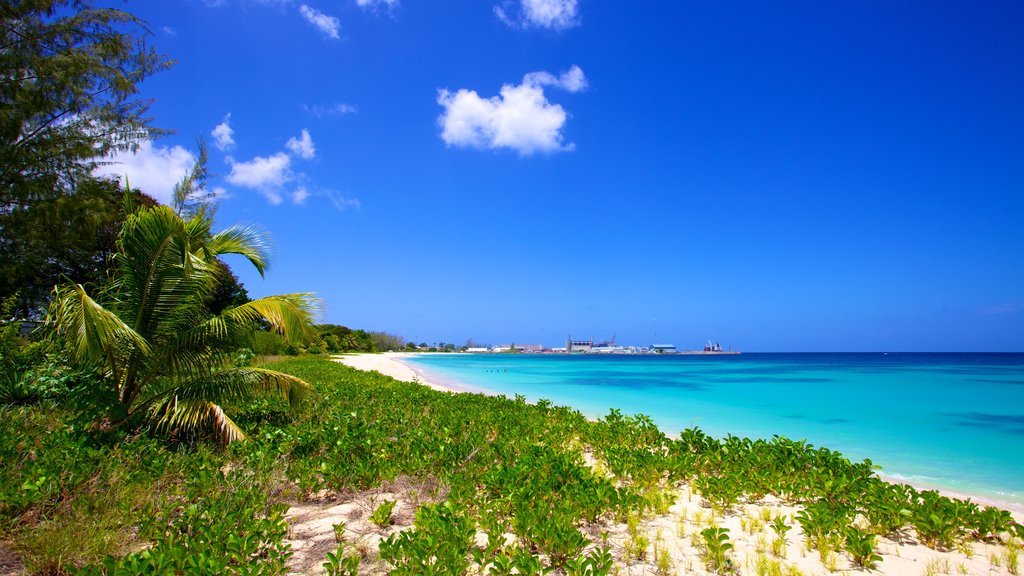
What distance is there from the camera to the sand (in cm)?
351

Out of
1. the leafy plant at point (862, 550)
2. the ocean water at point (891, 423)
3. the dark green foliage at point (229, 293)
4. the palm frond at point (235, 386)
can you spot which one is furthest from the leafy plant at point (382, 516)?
the dark green foliage at point (229, 293)

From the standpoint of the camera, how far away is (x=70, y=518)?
11.8 feet

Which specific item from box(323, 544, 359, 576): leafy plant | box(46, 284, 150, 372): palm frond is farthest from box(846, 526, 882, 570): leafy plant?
box(46, 284, 150, 372): palm frond

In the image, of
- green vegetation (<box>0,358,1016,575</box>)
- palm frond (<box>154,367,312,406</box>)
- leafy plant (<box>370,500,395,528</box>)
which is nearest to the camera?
green vegetation (<box>0,358,1016,575</box>)

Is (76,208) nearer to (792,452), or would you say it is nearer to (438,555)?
(438,555)

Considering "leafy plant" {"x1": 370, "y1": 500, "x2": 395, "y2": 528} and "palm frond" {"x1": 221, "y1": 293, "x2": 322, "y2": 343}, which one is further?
"palm frond" {"x1": 221, "y1": 293, "x2": 322, "y2": 343}

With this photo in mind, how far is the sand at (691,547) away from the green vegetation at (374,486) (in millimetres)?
108

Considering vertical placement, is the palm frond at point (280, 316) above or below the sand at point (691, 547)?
above

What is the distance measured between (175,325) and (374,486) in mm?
3759

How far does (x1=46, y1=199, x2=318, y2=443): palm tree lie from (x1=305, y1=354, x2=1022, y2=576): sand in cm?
275

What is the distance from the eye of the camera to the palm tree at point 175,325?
620cm

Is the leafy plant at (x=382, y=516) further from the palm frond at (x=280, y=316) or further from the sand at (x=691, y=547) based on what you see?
the palm frond at (x=280, y=316)

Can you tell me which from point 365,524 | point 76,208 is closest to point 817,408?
point 365,524

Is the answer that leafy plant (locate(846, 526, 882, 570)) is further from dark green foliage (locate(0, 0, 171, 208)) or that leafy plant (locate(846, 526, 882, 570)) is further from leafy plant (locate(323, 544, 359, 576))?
dark green foliage (locate(0, 0, 171, 208))
